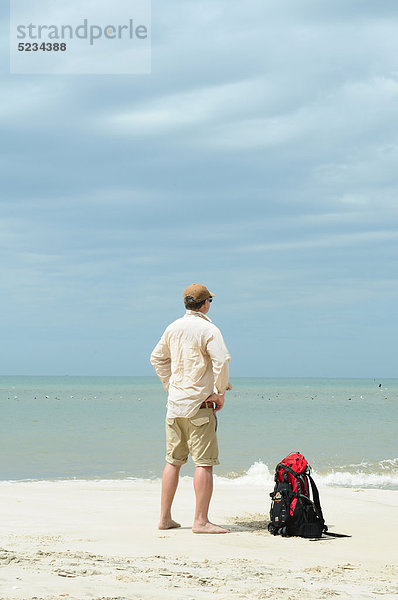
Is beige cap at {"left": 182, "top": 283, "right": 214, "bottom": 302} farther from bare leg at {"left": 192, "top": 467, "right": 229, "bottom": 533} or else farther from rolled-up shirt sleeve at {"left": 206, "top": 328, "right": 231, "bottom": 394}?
bare leg at {"left": 192, "top": 467, "right": 229, "bottom": 533}

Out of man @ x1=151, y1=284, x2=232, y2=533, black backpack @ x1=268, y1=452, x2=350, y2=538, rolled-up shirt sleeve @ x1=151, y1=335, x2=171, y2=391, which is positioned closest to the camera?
man @ x1=151, y1=284, x2=232, y2=533

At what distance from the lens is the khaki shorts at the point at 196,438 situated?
6.02 m

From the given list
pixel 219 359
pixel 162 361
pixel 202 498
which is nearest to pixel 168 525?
pixel 202 498

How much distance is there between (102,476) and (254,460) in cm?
351

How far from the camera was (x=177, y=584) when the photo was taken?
412 centimetres

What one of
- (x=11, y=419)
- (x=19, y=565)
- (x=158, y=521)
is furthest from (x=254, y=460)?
(x=11, y=419)

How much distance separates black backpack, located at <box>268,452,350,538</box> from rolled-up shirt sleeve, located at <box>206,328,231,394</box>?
37.3 inches

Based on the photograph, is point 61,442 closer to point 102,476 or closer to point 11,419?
point 102,476

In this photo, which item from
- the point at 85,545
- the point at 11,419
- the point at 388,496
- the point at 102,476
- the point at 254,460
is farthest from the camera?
the point at 11,419

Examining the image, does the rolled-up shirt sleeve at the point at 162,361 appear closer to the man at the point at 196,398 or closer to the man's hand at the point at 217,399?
the man at the point at 196,398

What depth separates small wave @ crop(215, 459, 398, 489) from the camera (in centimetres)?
1106

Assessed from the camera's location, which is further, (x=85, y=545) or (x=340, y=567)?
(x=85, y=545)

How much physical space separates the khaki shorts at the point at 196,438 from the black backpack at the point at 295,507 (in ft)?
2.21

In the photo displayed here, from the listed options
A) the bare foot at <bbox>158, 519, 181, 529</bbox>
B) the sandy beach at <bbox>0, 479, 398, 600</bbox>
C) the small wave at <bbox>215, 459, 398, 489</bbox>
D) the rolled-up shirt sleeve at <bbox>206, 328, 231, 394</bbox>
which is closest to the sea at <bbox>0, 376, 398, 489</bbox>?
the small wave at <bbox>215, 459, 398, 489</bbox>
